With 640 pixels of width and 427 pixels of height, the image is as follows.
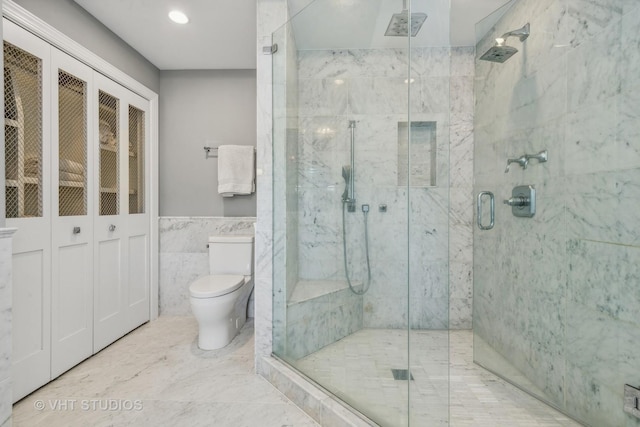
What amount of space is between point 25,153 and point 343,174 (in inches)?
69.9

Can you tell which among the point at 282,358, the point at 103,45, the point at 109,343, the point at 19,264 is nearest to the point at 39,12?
the point at 103,45

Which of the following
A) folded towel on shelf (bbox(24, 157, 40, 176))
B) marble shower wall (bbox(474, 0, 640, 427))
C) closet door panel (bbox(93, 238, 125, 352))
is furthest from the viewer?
closet door panel (bbox(93, 238, 125, 352))

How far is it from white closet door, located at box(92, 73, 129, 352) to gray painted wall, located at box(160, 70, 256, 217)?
0.47 metres

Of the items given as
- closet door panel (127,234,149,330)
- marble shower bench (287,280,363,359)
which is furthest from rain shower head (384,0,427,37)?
closet door panel (127,234,149,330)

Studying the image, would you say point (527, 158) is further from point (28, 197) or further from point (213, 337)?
point (28, 197)

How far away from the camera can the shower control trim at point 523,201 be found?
172 cm

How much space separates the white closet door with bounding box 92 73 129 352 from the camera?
86.0 inches

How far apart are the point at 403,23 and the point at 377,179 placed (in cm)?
71

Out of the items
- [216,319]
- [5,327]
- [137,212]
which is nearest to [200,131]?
[137,212]

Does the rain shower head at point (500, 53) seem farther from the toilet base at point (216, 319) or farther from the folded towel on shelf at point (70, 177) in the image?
the folded towel on shelf at point (70, 177)

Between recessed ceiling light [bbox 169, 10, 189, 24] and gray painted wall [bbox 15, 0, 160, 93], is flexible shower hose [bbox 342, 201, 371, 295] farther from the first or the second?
gray painted wall [bbox 15, 0, 160, 93]

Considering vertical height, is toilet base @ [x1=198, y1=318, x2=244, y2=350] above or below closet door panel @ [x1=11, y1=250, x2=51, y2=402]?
below

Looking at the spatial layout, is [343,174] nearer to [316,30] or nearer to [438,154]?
[438,154]

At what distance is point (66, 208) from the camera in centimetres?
195
